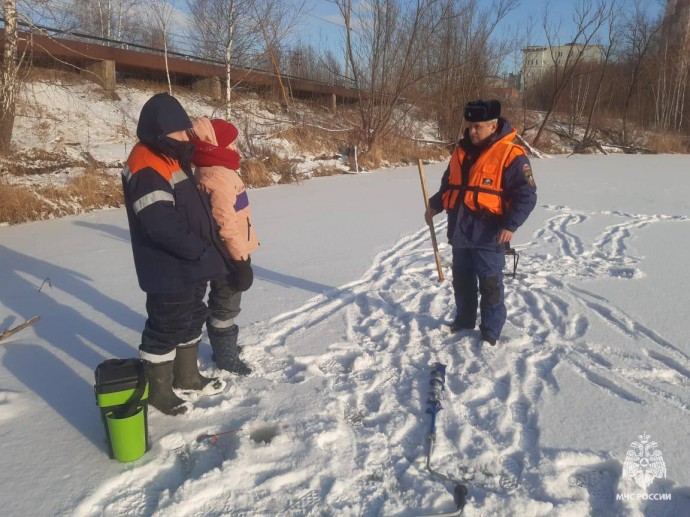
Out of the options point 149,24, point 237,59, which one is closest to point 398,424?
point 237,59

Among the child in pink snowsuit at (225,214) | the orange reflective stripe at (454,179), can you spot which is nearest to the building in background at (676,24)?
the orange reflective stripe at (454,179)

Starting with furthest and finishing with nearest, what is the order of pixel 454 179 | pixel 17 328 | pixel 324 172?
pixel 324 172 → pixel 17 328 → pixel 454 179

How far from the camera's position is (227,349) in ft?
9.82

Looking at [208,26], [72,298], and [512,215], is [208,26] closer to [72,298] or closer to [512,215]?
[72,298]

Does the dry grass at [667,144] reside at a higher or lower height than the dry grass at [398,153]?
higher

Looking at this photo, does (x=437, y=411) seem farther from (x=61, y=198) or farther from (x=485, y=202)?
(x=61, y=198)

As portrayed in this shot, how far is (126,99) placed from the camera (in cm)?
1389

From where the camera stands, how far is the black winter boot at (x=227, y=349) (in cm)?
298

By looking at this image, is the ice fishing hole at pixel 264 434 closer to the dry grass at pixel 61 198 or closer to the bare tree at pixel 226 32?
the dry grass at pixel 61 198

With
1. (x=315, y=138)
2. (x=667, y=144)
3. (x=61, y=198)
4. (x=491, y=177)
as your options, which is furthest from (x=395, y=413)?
(x=667, y=144)

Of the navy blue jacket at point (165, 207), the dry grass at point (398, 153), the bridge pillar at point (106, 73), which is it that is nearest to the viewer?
the navy blue jacket at point (165, 207)

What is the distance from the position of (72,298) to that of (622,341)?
4561 millimetres

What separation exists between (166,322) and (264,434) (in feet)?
2.54

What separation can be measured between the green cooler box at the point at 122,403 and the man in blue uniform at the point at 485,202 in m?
2.17
